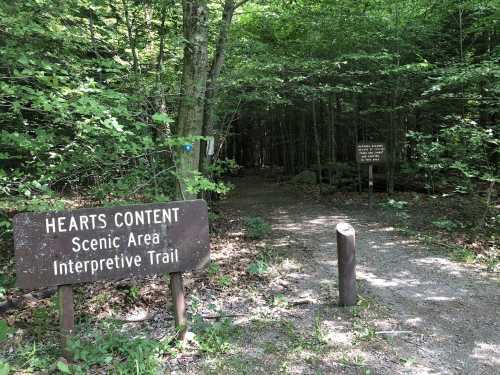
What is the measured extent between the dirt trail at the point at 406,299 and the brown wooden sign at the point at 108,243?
1.50 metres

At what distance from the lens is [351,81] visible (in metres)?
12.4

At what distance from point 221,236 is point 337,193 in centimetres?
680

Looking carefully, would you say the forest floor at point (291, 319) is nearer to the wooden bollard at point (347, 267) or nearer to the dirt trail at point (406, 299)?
the dirt trail at point (406, 299)

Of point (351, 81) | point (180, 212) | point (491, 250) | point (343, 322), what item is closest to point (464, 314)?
point (343, 322)

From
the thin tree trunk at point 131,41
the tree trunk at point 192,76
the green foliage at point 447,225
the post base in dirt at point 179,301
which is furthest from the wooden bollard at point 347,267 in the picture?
the green foliage at point 447,225

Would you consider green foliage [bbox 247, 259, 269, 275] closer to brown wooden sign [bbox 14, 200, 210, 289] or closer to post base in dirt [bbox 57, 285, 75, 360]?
brown wooden sign [bbox 14, 200, 210, 289]

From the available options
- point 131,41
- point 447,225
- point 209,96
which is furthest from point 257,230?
point 131,41

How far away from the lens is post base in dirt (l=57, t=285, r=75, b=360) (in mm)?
3574

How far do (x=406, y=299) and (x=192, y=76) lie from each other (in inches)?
174

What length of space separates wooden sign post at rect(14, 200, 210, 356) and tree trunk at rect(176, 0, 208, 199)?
7.52 ft

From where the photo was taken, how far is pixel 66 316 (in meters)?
3.63

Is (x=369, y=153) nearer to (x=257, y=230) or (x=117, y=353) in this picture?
(x=257, y=230)

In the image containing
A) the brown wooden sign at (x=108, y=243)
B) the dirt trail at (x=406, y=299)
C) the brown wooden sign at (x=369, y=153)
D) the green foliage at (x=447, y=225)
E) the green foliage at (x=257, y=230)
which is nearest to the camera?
the brown wooden sign at (x=108, y=243)

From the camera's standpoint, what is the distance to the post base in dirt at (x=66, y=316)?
11.7 feet
